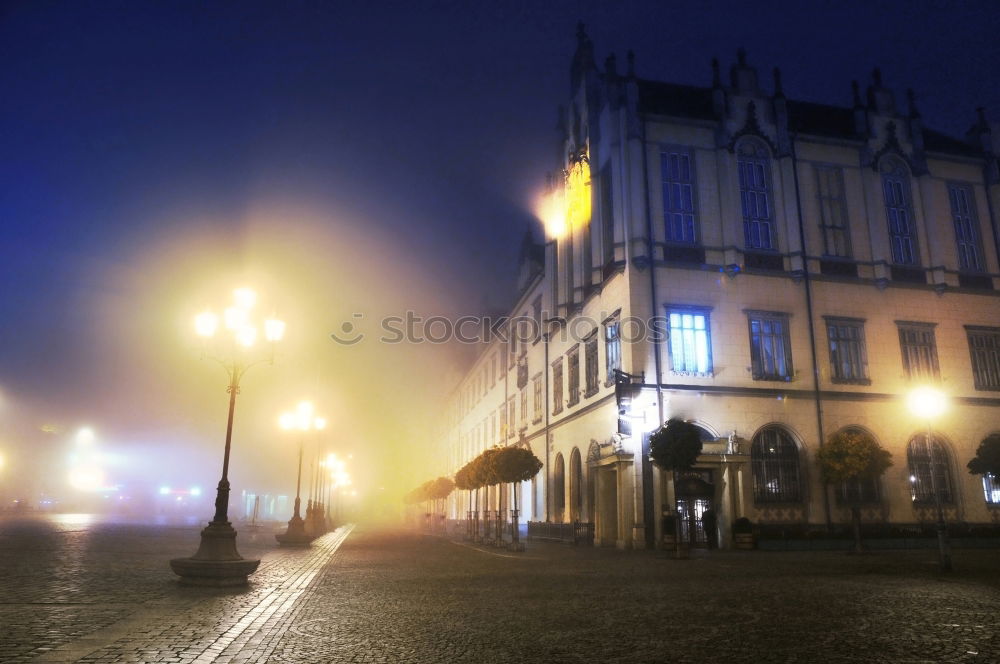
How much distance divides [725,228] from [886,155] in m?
10.9

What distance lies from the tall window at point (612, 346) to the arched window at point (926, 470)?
14.1 meters

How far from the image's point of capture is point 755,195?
33719mm

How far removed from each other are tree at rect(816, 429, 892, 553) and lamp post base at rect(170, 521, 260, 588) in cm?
2361

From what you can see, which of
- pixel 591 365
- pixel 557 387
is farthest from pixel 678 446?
pixel 557 387

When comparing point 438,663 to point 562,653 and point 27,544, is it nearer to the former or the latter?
point 562,653

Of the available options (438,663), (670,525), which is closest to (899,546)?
(670,525)

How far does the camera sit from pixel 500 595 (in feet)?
41.3

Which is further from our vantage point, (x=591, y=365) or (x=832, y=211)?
(x=591, y=365)

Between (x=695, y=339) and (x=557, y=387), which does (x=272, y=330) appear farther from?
(x=557, y=387)

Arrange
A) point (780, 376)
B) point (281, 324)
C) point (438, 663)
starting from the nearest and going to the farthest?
1. point (438, 663)
2. point (281, 324)
3. point (780, 376)

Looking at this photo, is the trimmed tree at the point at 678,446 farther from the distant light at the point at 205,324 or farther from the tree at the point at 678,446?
the distant light at the point at 205,324

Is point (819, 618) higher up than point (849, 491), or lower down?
lower down

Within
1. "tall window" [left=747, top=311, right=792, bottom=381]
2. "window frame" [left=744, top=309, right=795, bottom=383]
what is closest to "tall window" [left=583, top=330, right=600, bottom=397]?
"window frame" [left=744, top=309, right=795, bottom=383]

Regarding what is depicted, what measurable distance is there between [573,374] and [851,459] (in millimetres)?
14690
